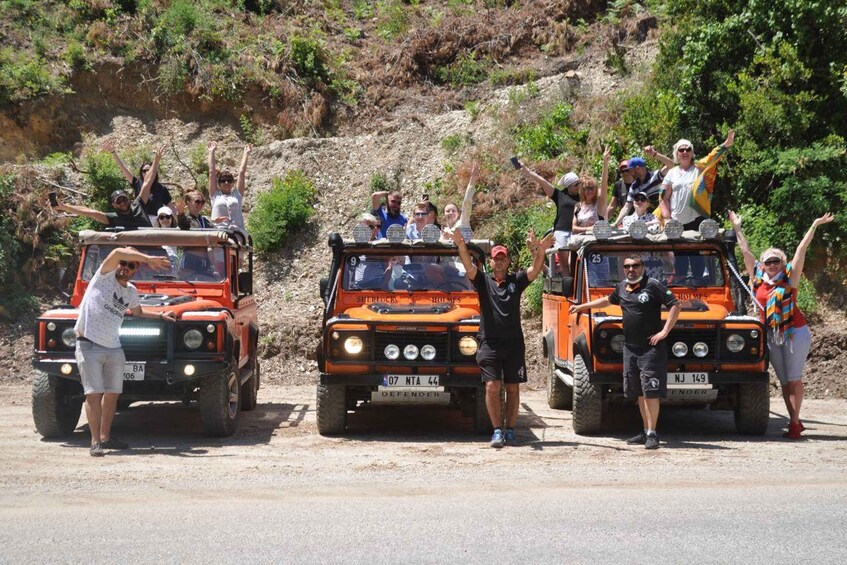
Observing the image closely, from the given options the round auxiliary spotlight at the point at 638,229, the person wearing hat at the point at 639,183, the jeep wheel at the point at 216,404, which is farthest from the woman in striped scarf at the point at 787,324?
the jeep wheel at the point at 216,404

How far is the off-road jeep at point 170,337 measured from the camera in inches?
392

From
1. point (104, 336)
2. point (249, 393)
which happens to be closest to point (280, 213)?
point (249, 393)

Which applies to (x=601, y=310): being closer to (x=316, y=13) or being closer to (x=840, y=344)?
(x=840, y=344)

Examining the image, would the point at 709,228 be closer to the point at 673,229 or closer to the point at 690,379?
the point at 673,229

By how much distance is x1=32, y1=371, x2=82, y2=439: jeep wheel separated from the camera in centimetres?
1014

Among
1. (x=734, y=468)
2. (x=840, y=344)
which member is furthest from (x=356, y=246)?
(x=840, y=344)

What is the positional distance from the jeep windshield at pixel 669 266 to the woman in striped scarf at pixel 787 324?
2.11ft

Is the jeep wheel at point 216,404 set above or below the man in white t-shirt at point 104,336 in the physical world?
below

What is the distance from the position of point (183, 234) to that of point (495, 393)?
4003 mm

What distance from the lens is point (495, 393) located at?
9641mm

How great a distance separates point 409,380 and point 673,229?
11.0 ft

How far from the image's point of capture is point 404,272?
11.3 meters

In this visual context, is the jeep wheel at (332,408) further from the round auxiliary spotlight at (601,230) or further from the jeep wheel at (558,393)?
the jeep wheel at (558,393)

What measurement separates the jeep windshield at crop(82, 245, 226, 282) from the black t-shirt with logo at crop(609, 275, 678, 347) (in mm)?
4622
